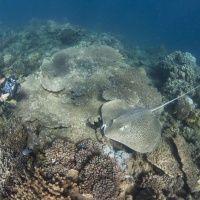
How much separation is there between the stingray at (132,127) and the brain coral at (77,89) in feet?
1.80

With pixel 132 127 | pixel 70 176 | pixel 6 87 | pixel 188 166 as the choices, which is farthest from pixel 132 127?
pixel 6 87

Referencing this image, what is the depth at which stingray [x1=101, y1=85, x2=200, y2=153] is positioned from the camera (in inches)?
234

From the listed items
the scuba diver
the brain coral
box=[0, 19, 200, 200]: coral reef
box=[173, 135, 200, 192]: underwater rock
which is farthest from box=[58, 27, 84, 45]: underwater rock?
box=[173, 135, 200, 192]: underwater rock

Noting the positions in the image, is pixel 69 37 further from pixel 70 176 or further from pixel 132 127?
pixel 70 176

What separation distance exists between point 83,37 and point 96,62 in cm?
704

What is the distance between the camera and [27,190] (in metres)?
4.28

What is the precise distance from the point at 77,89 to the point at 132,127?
8.00 ft

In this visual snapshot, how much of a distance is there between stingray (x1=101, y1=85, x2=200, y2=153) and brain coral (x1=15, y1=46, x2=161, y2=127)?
55 centimetres

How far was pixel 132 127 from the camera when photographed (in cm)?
614

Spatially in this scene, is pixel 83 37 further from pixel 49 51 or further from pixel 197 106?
pixel 197 106

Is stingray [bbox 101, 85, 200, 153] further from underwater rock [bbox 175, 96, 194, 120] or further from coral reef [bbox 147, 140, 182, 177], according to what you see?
underwater rock [bbox 175, 96, 194, 120]

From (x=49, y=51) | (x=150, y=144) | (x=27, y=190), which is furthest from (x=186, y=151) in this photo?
(x=49, y=51)

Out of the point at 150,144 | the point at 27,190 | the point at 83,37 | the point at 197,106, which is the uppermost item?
the point at 83,37

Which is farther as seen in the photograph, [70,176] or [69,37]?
[69,37]
